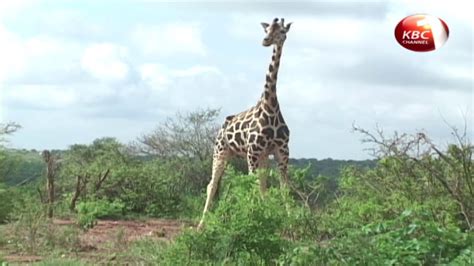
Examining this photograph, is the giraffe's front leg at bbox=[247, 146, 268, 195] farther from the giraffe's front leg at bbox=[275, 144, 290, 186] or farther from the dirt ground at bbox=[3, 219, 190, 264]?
the dirt ground at bbox=[3, 219, 190, 264]

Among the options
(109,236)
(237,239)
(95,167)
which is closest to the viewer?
(237,239)

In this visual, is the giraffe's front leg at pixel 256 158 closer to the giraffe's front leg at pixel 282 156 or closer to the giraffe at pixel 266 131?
A: the giraffe at pixel 266 131

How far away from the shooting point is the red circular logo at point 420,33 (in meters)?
7.60

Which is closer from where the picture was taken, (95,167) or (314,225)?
(314,225)

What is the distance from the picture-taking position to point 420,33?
7676 mm

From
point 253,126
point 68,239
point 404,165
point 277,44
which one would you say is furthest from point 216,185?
point 404,165

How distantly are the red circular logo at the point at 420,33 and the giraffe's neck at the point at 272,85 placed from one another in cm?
307

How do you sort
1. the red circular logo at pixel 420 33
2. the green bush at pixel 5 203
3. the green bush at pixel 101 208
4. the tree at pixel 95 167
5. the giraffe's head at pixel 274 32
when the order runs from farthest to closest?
the tree at pixel 95 167 → the green bush at pixel 101 208 → the green bush at pixel 5 203 → the giraffe's head at pixel 274 32 → the red circular logo at pixel 420 33

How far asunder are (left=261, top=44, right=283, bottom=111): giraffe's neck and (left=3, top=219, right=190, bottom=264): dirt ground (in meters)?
1.78

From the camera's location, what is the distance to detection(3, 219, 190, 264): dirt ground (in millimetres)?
8344

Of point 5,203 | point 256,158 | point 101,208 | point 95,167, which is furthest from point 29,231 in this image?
point 95,167

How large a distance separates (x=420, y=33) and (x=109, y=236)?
14.1ft

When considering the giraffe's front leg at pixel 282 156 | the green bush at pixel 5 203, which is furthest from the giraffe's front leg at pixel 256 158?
the green bush at pixel 5 203

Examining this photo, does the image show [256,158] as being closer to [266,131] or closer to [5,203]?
[266,131]
